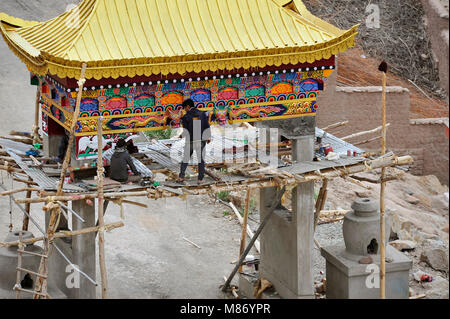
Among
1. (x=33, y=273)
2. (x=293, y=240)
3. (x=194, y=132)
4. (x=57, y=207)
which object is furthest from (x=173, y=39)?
(x=33, y=273)

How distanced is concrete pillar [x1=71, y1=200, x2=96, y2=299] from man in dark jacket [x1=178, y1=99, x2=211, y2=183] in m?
2.05

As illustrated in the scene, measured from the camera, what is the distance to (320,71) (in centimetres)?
1895

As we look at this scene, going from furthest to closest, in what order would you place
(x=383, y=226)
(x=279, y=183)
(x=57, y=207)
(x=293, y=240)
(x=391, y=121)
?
(x=391, y=121), (x=293, y=240), (x=279, y=183), (x=383, y=226), (x=57, y=207)

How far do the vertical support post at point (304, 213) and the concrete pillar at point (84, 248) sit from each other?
454 cm

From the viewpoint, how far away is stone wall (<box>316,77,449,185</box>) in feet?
100

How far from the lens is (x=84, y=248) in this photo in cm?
1817

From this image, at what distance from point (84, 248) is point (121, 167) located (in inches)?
74.8

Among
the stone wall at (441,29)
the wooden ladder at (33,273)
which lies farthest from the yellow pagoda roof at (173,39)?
the wooden ladder at (33,273)

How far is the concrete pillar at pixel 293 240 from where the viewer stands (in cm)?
1941

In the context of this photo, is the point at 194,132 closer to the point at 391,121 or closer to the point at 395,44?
the point at 391,121

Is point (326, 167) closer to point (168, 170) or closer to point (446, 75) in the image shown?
point (168, 170)
